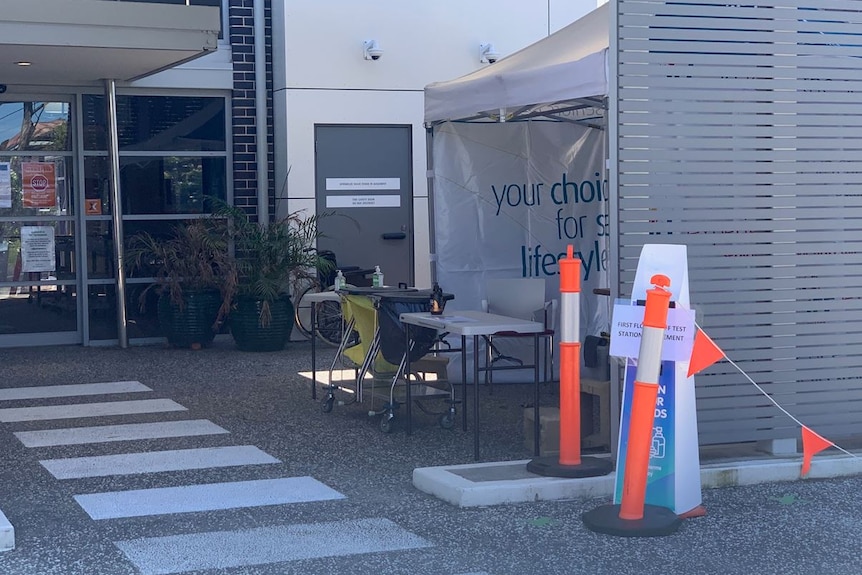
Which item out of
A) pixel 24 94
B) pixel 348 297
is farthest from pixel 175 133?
pixel 348 297

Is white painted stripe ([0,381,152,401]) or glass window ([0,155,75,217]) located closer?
white painted stripe ([0,381,152,401])

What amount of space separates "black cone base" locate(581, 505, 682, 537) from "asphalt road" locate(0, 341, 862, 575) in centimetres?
4

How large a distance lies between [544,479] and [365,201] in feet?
25.0

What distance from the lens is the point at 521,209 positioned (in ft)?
34.1

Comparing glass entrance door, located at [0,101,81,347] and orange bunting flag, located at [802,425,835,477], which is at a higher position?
glass entrance door, located at [0,101,81,347]

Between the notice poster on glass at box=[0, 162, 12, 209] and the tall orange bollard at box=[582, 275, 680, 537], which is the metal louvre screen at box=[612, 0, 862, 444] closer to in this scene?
the tall orange bollard at box=[582, 275, 680, 537]

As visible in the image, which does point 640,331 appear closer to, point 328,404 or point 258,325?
point 328,404

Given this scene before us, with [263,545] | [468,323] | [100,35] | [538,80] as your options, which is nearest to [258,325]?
[100,35]

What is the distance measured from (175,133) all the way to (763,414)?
8286mm

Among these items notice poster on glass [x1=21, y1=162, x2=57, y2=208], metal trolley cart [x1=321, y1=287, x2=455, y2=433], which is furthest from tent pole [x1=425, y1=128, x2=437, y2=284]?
notice poster on glass [x1=21, y1=162, x2=57, y2=208]

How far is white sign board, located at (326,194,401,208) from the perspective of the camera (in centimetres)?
1355

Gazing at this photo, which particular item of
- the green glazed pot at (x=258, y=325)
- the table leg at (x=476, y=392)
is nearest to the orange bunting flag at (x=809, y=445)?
the table leg at (x=476, y=392)

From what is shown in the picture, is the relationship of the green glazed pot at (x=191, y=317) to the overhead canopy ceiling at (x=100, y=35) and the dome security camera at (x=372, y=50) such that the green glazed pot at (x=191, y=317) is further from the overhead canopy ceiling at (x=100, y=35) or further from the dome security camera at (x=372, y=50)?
the dome security camera at (x=372, y=50)

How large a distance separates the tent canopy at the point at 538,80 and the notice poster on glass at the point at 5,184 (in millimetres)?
5573
